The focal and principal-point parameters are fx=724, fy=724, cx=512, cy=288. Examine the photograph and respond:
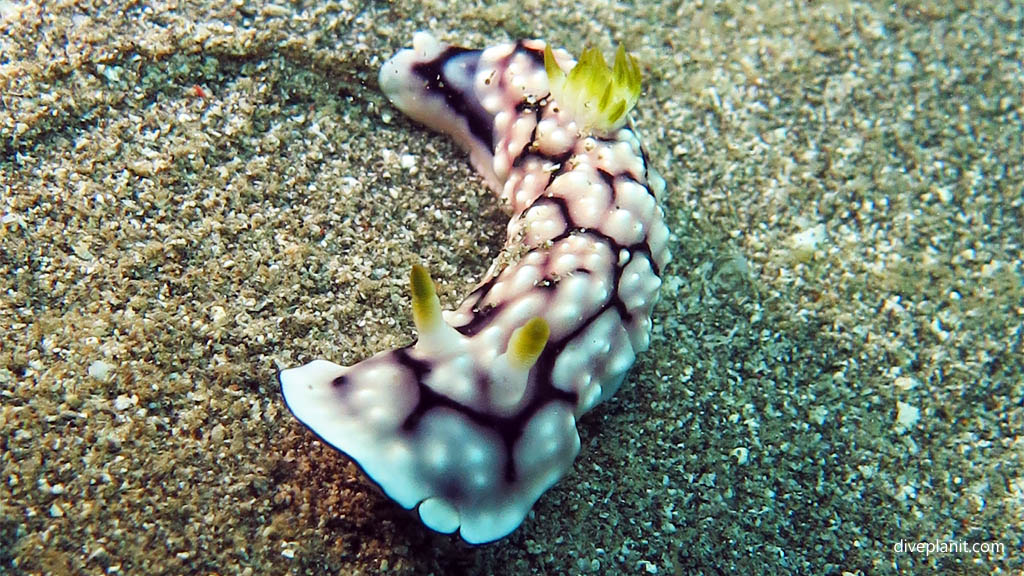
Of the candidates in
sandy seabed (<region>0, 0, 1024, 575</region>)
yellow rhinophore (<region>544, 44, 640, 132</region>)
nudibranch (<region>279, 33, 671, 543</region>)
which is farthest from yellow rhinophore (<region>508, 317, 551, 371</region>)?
yellow rhinophore (<region>544, 44, 640, 132</region>)

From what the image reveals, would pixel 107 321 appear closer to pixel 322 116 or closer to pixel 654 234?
pixel 322 116

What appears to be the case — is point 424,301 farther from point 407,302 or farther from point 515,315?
point 407,302

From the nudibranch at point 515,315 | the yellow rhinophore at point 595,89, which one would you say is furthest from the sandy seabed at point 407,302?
the yellow rhinophore at point 595,89

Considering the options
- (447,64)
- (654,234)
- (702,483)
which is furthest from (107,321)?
(702,483)

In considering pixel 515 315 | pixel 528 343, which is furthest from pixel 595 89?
pixel 528 343

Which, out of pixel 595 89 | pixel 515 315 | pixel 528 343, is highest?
pixel 595 89

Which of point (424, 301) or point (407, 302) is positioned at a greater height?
point (424, 301)

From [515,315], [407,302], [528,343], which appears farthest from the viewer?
[407,302]
